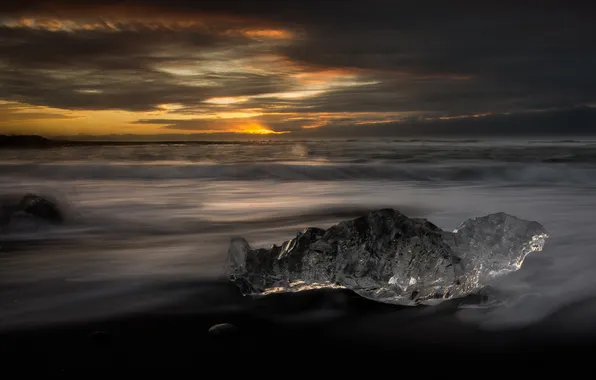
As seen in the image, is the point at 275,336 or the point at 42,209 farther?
the point at 42,209

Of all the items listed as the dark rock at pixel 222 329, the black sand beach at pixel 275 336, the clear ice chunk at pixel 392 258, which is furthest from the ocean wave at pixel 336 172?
the dark rock at pixel 222 329

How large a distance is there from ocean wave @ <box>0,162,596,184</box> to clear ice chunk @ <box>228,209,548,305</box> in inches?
510

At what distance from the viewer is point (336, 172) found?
21000mm

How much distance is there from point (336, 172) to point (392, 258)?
57.5 ft

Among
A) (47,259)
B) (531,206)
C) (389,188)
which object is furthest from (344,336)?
(389,188)

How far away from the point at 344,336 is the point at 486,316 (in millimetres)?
893

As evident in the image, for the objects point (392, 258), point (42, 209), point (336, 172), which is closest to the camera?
point (392, 258)

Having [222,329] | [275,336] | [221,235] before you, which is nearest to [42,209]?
[221,235]

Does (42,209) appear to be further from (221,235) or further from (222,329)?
(222,329)

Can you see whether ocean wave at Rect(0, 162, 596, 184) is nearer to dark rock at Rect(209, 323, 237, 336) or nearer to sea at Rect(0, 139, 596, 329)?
sea at Rect(0, 139, 596, 329)

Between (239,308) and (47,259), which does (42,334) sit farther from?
(47,259)

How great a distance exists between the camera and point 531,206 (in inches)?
400

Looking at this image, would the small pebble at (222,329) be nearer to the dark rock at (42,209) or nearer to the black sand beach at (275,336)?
the black sand beach at (275,336)

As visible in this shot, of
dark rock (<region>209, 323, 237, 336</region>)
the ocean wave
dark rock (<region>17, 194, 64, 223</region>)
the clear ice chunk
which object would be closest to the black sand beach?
dark rock (<region>209, 323, 237, 336</region>)
